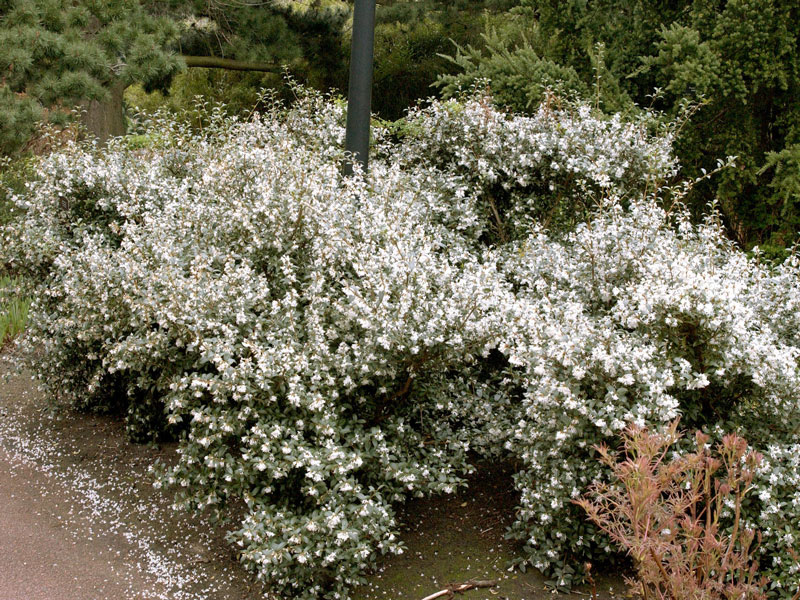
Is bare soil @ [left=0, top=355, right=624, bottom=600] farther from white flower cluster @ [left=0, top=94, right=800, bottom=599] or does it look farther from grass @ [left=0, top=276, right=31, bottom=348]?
grass @ [left=0, top=276, right=31, bottom=348]

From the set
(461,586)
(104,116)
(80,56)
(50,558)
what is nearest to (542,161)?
(461,586)

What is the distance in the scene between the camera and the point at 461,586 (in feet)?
9.90

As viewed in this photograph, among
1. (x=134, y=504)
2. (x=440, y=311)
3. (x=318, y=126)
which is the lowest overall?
(x=134, y=504)

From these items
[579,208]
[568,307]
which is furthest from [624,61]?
[568,307]

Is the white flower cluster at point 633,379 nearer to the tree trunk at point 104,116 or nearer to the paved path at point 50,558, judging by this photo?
the paved path at point 50,558

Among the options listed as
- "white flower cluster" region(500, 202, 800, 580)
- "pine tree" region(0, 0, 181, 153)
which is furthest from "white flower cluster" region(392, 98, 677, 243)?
"pine tree" region(0, 0, 181, 153)

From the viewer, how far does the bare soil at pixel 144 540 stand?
3033mm

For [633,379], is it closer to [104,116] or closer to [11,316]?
[11,316]

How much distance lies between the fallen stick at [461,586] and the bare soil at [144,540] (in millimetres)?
32

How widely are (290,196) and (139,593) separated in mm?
Answer: 1846

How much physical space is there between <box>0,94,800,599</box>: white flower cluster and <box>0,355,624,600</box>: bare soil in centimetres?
16

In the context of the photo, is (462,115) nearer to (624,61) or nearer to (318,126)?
(318,126)

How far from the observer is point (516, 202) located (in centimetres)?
470

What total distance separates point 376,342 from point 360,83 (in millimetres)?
2028
